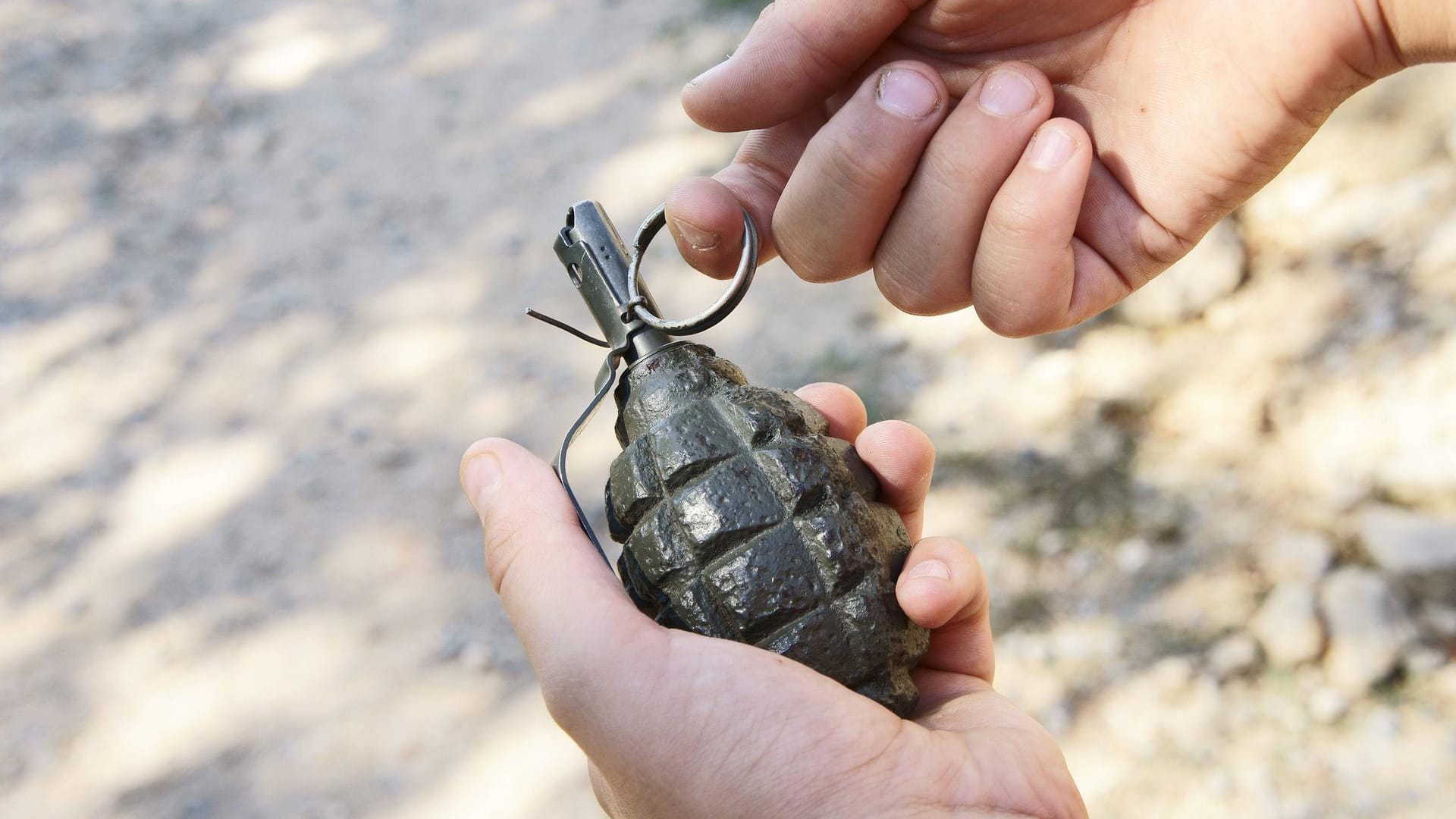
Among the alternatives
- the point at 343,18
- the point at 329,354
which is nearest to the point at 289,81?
the point at 343,18

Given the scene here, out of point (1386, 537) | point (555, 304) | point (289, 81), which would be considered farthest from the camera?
point (289, 81)

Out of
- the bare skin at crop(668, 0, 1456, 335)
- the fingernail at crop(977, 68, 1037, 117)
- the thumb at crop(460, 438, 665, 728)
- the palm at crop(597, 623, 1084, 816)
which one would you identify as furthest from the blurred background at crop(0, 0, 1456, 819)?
the fingernail at crop(977, 68, 1037, 117)

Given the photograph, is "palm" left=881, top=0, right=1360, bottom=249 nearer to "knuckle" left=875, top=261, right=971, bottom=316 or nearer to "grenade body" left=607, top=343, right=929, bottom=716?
"knuckle" left=875, top=261, right=971, bottom=316

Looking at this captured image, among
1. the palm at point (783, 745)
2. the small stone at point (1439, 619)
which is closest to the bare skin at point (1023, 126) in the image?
the palm at point (783, 745)

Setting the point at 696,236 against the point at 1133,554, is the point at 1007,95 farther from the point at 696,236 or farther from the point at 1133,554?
the point at 1133,554

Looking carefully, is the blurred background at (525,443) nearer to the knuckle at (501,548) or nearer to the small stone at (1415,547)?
the small stone at (1415,547)

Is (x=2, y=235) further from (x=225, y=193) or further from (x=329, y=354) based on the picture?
(x=329, y=354)
